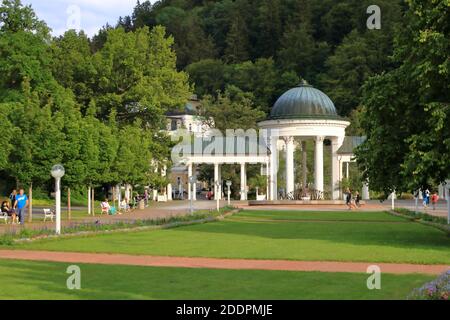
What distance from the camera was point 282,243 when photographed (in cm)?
2725

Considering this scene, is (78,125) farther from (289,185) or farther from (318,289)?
(289,185)

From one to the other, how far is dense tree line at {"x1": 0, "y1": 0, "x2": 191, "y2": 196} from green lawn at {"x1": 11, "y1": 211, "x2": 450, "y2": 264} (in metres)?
9.65

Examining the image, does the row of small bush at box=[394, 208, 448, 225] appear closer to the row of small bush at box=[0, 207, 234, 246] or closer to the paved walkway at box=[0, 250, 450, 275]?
the row of small bush at box=[0, 207, 234, 246]

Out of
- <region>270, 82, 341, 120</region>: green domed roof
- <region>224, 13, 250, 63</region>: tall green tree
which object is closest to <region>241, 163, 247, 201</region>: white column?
<region>270, 82, 341, 120</region>: green domed roof

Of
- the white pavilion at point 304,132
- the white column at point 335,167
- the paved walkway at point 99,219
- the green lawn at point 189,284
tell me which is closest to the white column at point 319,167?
the white pavilion at point 304,132

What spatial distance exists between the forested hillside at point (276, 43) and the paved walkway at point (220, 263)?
7806 centimetres

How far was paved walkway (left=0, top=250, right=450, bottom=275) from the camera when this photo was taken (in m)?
19.3

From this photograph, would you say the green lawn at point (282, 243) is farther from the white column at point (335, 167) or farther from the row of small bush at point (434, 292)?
the white column at point (335, 167)

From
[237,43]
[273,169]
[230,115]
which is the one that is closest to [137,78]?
[273,169]

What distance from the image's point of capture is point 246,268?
19281mm

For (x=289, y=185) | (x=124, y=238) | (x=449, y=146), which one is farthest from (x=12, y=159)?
(x=289, y=185)

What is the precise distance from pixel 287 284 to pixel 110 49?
175 ft

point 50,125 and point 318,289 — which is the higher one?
point 50,125

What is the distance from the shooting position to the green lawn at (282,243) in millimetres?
22812
